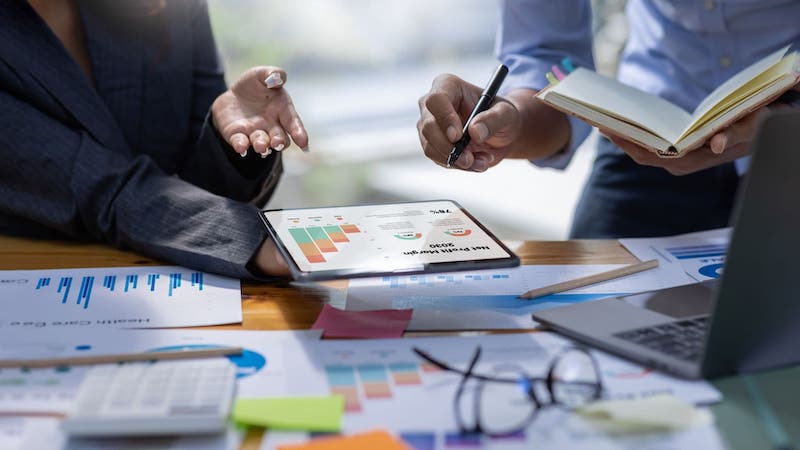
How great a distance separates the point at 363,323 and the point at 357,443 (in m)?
0.22

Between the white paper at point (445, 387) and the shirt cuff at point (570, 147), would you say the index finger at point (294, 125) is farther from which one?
the shirt cuff at point (570, 147)

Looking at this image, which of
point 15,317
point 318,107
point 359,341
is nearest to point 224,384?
point 359,341

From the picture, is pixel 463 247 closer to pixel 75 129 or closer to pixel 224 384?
pixel 224 384

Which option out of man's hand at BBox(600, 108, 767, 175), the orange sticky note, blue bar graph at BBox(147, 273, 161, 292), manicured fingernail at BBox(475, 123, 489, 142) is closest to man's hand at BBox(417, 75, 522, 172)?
manicured fingernail at BBox(475, 123, 489, 142)

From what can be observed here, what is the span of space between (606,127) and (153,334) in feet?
1.79

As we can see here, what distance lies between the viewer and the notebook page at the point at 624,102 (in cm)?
96

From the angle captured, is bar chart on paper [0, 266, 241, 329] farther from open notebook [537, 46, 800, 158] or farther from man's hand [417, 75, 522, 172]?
open notebook [537, 46, 800, 158]

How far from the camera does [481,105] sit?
1009 mm

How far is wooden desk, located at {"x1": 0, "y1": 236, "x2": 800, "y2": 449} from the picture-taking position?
23.9 inches

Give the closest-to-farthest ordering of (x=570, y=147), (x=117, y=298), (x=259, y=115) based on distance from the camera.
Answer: (x=117, y=298) → (x=259, y=115) → (x=570, y=147)

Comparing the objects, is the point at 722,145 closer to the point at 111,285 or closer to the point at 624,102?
the point at 624,102

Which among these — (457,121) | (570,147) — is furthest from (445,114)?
(570,147)

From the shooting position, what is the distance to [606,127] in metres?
0.96

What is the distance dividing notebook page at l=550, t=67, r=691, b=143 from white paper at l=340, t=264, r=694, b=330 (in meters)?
0.17
